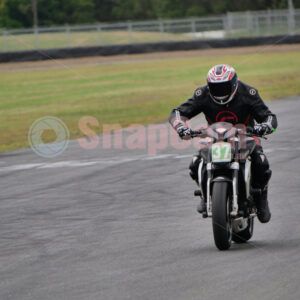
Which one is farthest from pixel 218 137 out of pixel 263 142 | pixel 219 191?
pixel 263 142

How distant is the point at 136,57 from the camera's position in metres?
46.5

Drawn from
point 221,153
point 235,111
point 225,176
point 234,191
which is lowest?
point 234,191

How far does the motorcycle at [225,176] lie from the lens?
6.64m

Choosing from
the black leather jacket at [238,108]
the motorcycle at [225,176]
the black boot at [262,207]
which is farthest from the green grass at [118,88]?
the motorcycle at [225,176]

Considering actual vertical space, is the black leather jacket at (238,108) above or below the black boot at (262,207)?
above

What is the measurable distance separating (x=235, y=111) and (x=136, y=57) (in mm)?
39568

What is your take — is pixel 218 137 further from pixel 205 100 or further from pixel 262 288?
pixel 262 288

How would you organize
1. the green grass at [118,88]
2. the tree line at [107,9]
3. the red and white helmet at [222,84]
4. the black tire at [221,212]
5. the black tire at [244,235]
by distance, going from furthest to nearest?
the tree line at [107,9] < the green grass at [118,88] < the black tire at [244,235] < the red and white helmet at [222,84] < the black tire at [221,212]

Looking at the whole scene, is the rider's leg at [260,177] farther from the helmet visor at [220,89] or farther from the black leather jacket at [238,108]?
the helmet visor at [220,89]

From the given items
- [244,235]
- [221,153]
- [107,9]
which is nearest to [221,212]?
[221,153]

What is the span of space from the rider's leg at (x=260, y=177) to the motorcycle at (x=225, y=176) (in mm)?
94

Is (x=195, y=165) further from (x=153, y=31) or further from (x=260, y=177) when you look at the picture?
(x=153, y=31)

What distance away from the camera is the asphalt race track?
5727 mm

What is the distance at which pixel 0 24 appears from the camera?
89.9 meters
